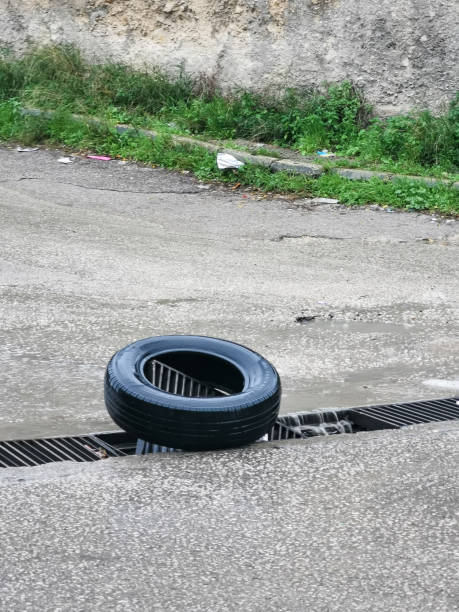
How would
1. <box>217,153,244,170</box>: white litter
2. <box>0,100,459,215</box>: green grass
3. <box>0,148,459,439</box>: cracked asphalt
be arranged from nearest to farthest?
<box>0,148,459,439</box>: cracked asphalt → <box>0,100,459,215</box>: green grass → <box>217,153,244,170</box>: white litter

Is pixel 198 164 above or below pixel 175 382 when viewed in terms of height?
below

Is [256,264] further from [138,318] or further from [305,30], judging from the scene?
[305,30]

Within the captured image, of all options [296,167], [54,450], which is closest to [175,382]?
[54,450]

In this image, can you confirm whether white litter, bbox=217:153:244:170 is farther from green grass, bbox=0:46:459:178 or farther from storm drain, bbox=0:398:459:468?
storm drain, bbox=0:398:459:468

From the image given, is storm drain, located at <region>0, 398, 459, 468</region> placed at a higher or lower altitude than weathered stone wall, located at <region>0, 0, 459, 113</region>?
lower

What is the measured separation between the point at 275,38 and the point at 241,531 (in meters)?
8.16

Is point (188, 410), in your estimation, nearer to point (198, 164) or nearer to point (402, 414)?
point (402, 414)

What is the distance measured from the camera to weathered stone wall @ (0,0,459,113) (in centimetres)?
998

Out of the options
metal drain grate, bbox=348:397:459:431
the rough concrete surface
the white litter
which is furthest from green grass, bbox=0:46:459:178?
the rough concrete surface

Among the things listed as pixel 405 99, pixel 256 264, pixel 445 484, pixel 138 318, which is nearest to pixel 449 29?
pixel 405 99

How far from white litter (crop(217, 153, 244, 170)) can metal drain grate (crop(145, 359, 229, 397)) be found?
197 inches

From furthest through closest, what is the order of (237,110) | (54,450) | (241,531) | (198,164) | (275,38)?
(275,38) → (237,110) → (198,164) → (54,450) → (241,531)

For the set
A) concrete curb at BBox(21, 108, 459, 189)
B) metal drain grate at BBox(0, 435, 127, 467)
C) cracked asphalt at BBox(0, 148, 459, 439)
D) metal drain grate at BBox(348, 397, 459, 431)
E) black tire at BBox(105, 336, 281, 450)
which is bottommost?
cracked asphalt at BBox(0, 148, 459, 439)

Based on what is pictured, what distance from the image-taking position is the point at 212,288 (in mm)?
6543
